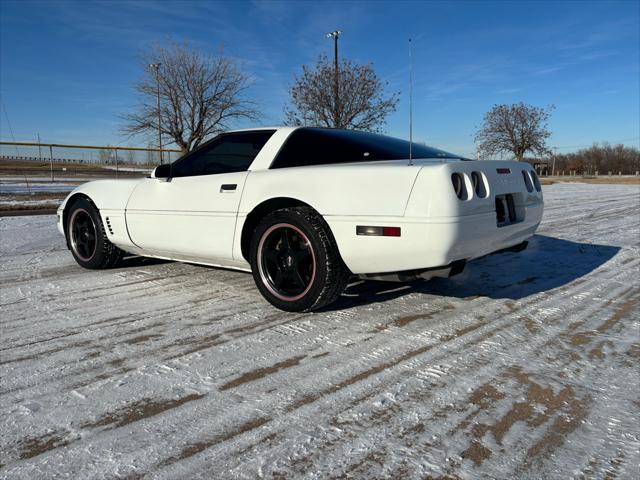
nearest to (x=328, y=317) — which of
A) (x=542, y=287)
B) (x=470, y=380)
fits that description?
(x=470, y=380)

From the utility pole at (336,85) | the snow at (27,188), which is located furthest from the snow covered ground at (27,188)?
the utility pole at (336,85)

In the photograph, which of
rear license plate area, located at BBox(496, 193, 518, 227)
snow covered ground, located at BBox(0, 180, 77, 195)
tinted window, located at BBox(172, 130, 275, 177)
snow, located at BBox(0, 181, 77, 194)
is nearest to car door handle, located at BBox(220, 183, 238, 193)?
tinted window, located at BBox(172, 130, 275, 177)

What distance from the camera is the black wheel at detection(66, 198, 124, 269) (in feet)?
14.7

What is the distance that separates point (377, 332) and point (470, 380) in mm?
745

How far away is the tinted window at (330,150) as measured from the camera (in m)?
3.37

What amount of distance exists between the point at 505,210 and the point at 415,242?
98 cm

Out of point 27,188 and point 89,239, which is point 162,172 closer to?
point 89,239

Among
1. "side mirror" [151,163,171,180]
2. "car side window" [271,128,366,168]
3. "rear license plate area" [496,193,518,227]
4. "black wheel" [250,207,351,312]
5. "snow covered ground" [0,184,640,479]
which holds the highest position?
"car side window" [271,128,366,168]

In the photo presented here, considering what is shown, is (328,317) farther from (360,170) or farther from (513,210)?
(513,210)

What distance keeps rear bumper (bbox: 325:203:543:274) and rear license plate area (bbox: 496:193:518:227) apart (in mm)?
99

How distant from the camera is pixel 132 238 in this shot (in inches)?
165

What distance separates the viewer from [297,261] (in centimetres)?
318

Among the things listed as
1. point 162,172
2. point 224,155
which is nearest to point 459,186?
point 224,155

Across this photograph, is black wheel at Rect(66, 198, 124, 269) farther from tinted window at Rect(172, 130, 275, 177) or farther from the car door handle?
the car door handle
